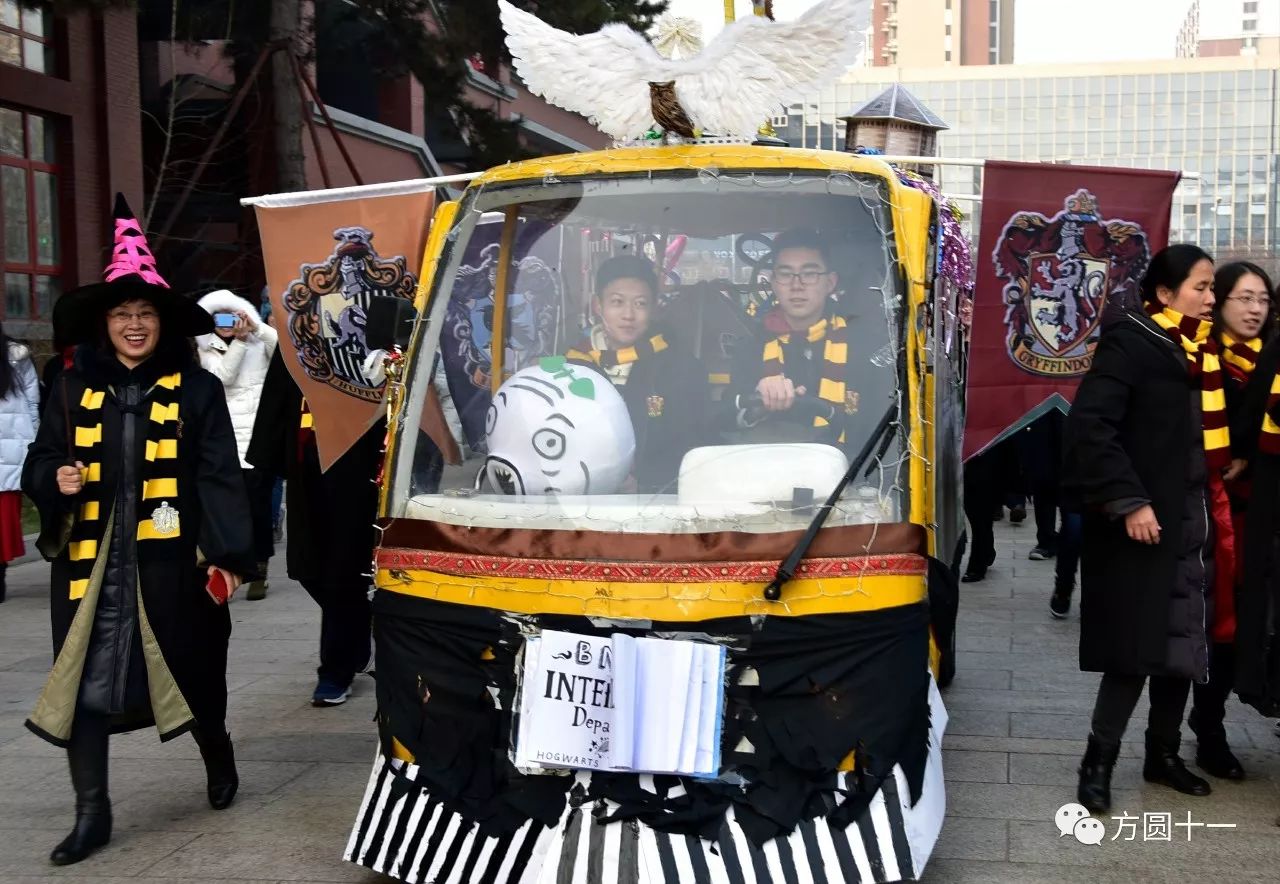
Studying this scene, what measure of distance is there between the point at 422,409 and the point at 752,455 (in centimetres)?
104

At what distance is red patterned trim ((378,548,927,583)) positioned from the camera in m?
3.87

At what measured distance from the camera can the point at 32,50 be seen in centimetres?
1559

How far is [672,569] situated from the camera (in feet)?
12.7

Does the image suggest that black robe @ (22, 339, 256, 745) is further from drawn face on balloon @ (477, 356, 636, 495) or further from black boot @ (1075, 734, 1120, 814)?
Answer: black boot @ (1075, 734, 1120, 814)

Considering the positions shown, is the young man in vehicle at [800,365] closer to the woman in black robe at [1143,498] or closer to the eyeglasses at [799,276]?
the eyeglasses at [799,276]

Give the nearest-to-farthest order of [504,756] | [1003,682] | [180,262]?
[504,756]
[1003,682]
[180,262]

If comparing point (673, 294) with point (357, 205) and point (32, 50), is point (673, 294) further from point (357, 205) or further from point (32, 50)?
point (32, 50)

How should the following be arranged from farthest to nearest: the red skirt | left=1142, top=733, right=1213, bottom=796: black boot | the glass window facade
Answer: the glass window facade, the red skirt, left=1142, top=733, right=1213, bottom=796: black boot

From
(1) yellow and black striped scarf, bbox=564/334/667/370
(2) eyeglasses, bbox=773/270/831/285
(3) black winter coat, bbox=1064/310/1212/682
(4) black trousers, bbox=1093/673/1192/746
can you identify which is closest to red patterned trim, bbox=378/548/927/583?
(1) yellow and black striped scarf, bbox=564/334/667/370

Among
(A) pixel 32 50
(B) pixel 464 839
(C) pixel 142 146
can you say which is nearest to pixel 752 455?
(B) pixel 464 839

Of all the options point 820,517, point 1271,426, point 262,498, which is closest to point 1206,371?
point 1271,426

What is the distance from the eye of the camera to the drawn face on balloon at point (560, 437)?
13.8 ft

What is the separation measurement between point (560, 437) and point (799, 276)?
0.86 m

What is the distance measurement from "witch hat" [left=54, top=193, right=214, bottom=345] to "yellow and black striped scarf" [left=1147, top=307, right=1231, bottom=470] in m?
3.31
